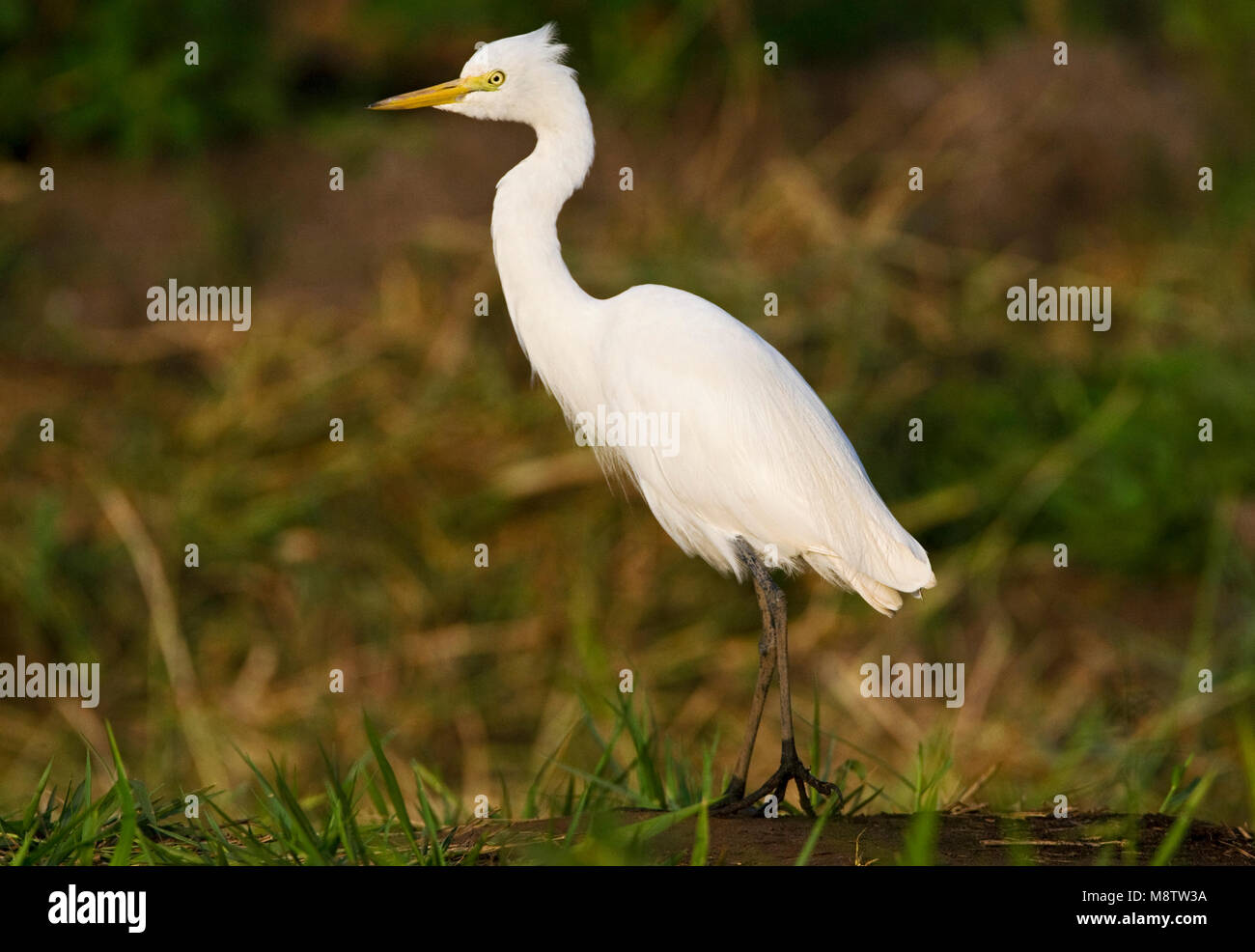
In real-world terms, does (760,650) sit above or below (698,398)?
below

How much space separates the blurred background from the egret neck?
1546 mm

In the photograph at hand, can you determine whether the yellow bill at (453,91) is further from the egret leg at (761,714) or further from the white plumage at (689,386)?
the egret leg at (761,714)

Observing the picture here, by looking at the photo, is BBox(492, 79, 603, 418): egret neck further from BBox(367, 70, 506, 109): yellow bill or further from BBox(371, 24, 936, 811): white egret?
BBox(367, 70, 506, 109): yellow bill

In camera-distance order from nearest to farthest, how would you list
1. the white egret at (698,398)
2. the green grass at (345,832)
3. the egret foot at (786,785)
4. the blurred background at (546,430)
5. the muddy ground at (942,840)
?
the green grass at (345,832) → the muddy ground at (942,840) → the egret foot at (786,785) → the white egret at (698,398) → the blurred background at (546,430)

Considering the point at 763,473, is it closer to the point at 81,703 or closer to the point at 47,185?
the point at 81,703

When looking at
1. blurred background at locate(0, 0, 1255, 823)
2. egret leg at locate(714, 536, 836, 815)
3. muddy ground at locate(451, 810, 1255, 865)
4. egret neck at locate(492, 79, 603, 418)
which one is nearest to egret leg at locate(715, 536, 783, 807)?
egret leg at locate(714, 536, 836, 815)

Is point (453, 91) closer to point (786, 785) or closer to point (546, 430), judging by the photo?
point (786, 785)

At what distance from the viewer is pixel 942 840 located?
8.59ft

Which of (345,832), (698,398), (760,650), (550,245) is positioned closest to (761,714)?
(760,650)

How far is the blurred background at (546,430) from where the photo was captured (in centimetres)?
499

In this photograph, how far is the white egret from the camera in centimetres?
300

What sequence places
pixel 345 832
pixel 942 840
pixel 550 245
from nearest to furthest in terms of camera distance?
pixel 345 832 → pixel 942 840 → pixel 550 245

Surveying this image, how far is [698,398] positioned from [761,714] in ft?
2.26

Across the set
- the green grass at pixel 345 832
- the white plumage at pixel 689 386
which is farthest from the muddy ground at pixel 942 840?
the white plumage at pixel 689 386
